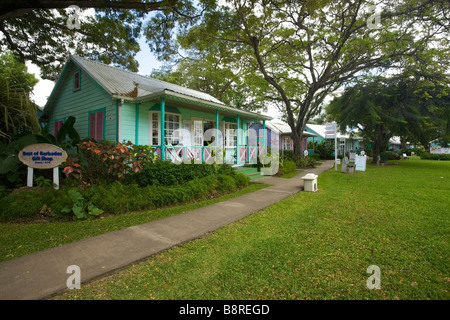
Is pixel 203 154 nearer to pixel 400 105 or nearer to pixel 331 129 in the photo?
pixel 331 129

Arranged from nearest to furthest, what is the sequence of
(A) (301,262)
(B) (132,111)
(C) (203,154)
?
(A) (301,262), (B) (132,111), (C) (203,154)

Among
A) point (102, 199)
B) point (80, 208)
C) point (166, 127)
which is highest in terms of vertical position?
point (166, 127)

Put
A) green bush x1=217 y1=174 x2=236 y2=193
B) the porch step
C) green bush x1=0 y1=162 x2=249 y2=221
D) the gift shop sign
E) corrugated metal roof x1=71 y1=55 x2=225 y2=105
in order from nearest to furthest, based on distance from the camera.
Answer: green bush x1=0 y1=162 x2=249 y2=221 < the gift shop sign < green bush x1=217 y1=174 x2=236 y2=193 < corrugated metal roof x1=71 y1=55 x2=225 y2=105 < the porch step

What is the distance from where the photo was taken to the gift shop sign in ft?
18.9

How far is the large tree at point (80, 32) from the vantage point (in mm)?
8651

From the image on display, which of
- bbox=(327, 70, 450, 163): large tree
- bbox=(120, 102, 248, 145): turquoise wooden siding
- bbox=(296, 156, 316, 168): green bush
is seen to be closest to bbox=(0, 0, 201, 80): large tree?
bbox=(120, 102, 248, 145): turquoise wooden siding

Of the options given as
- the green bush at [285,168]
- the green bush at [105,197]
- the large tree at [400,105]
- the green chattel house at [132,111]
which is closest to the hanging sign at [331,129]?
the green bush at [285,168]

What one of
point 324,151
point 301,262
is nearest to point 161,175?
point 301,262

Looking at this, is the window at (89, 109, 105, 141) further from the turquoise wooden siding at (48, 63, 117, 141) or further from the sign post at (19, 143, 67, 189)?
the sign post at (19, 143, 67, 189)

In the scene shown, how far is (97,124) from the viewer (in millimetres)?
9344

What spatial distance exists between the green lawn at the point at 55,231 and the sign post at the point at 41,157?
1692 mm

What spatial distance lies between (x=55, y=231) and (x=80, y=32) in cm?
948

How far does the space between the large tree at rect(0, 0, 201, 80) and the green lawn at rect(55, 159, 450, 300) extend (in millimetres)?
6610
